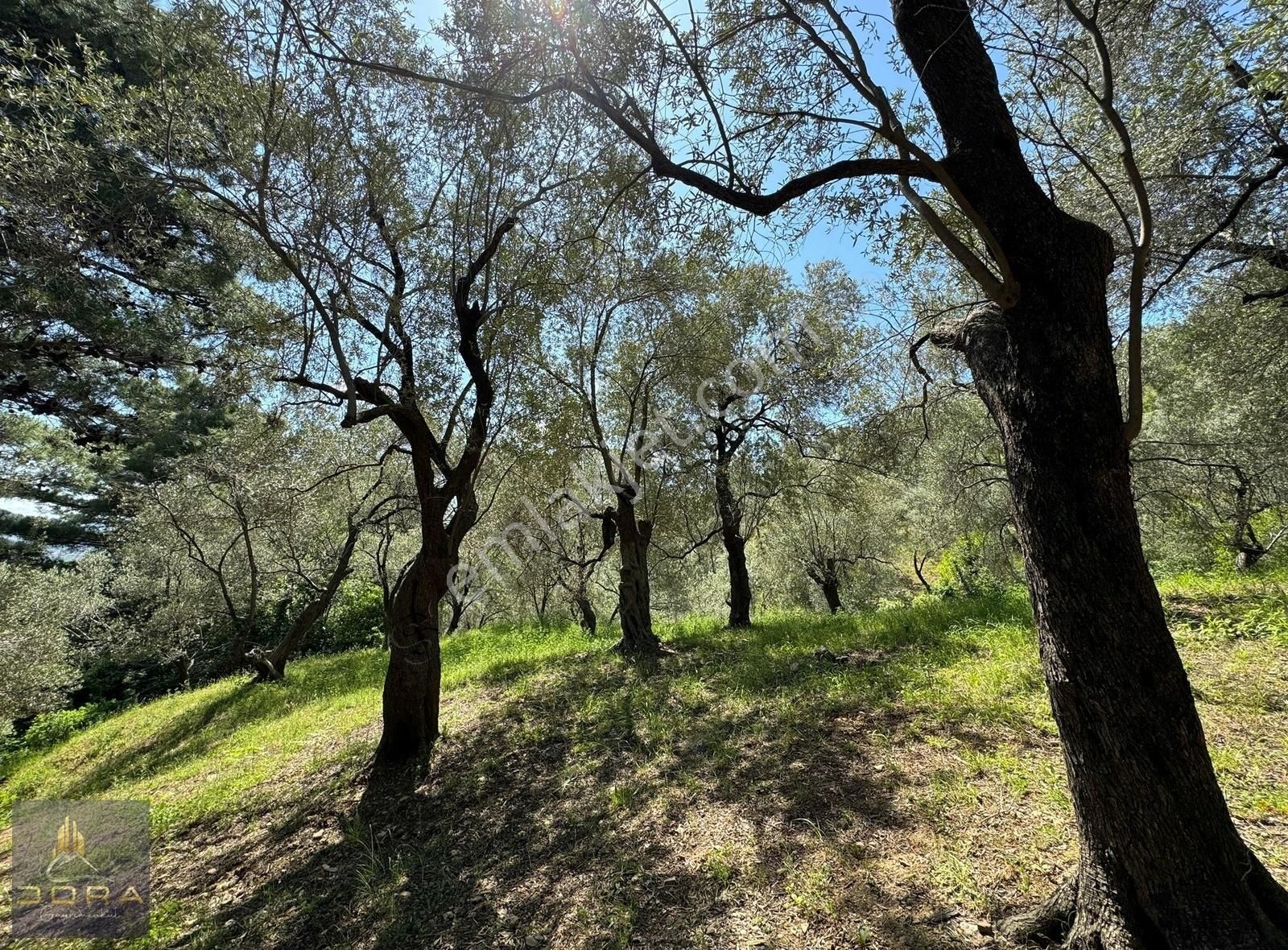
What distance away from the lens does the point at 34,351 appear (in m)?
5.49

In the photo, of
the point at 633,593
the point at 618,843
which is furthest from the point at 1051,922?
the point at 633,593

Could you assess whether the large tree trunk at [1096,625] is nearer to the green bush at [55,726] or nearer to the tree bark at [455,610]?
the tree bark at [455,610]

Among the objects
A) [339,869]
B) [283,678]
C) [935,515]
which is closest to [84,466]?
[283,678]

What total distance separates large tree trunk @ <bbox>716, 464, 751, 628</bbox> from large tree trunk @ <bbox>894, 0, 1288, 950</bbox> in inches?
328

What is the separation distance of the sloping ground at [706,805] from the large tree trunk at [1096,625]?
833 mm

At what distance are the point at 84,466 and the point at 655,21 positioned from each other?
29886mm

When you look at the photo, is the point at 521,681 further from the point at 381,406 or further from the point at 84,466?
the point at 84,466

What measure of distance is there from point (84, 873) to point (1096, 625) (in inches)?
323

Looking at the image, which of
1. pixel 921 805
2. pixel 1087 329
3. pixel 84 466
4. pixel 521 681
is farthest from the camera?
pixel 84 466

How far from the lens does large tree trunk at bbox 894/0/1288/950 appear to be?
6.47 feet

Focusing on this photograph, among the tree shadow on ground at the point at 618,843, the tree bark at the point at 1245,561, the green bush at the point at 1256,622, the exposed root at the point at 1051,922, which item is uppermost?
the tree bark at the point at 1245,561

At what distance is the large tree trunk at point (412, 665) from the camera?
19.2 ft

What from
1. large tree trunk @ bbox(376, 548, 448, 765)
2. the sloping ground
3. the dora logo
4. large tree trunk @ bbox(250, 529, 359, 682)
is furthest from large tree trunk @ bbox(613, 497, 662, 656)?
large tree trunk @ bbox(250, 529, 359, 682)

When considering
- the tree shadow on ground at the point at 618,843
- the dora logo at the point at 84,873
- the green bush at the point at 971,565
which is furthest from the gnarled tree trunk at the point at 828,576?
the dora logo at the point at 84,873
